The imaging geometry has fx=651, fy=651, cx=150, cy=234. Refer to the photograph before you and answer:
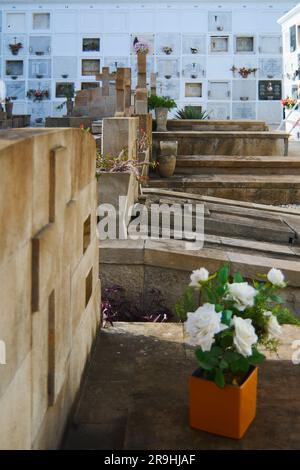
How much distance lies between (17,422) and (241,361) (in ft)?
3.00

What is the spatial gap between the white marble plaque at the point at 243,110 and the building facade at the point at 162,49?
4cm

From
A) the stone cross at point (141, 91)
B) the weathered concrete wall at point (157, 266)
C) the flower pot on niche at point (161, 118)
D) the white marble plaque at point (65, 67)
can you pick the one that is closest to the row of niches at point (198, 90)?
the white marble plaque at point (65, 67)

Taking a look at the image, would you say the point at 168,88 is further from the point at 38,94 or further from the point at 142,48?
the point at 142,48

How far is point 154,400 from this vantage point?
275cm

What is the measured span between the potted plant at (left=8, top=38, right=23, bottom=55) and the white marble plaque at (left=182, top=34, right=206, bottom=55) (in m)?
6.04

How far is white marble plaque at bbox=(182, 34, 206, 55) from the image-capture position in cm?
2400

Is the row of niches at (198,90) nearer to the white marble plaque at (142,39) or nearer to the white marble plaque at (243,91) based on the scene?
the white marble plaque at (243,91)

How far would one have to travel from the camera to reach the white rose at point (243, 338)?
2.27 metres

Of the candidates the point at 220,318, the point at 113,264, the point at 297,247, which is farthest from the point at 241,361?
the point at 297,247

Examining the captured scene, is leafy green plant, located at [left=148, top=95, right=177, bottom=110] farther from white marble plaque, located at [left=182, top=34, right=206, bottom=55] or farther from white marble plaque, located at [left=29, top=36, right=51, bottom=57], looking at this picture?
white marble plaque, located at [left=29, top=36, right=51, bottom=57]

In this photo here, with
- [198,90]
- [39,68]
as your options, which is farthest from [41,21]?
[198,90]

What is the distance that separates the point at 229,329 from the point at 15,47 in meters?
23.3
